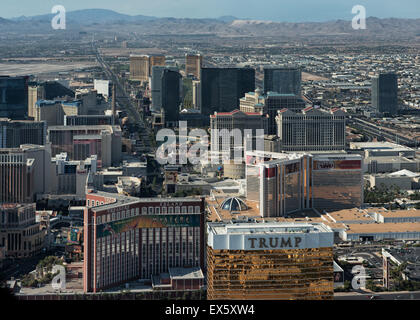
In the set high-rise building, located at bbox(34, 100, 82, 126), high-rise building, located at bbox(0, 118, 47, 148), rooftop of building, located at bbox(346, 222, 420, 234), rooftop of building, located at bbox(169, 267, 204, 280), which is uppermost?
high-rise building, located at bbox(34, 100, 82, 126)

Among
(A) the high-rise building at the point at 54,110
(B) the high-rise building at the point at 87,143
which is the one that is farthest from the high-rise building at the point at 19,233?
(A) the high-rise building at the point at 54,110

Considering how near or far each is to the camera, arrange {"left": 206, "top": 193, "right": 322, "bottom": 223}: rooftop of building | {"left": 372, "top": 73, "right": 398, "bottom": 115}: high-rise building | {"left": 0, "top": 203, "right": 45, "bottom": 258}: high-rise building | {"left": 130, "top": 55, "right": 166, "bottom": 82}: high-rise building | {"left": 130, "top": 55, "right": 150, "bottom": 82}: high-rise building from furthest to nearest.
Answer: {"left": 130, "top": 55, "right": 150, "bottom": 82}: high-rise building, {"left": 130, "top": 55, "right": 166, "bottom": 82}: high-rise building, {"left": 372, "top": 73, "right": 398, "bottom": 115}: high-rise building, {"left": 206, "top": 193, "right": 322, "bottom": 223}: rooftop of building, {"left": 0, "top": 203, "right": 45, "bottom": 258}: high-rise building

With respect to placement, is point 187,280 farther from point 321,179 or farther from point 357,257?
point 321,179

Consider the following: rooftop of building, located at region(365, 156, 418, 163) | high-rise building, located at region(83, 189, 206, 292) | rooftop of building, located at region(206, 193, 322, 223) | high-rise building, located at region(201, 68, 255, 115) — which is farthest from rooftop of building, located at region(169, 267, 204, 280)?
high-rise building, located at region(201, 68, 255, 115)

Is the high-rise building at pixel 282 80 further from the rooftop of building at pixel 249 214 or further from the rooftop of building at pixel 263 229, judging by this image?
the rooftop of building at pixel 263 229

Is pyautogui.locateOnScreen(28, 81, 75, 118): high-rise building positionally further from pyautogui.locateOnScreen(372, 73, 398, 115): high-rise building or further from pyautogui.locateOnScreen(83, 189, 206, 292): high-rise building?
pyautogui.locateOnScreen(83, 189, 206, 292): high-rise building

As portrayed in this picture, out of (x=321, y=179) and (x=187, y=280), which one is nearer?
(x=187, y=280)

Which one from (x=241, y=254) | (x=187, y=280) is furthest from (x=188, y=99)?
(x=241, y=254)

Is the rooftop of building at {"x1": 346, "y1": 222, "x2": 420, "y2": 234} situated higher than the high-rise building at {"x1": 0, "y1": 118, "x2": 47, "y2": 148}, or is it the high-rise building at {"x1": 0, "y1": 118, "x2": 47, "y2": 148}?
the high-rise building at {"x1": 0, "y1": 118, "x2": 47, "y2": 148}
